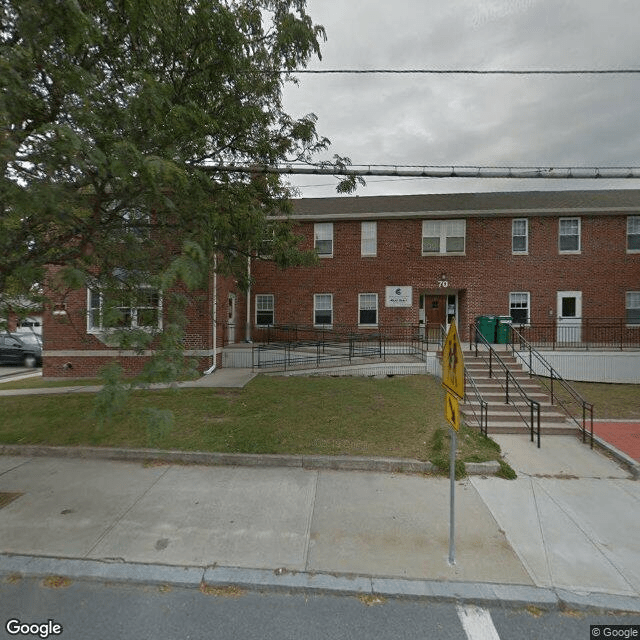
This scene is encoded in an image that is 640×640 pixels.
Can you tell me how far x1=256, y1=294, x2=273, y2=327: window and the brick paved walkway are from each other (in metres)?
12.5

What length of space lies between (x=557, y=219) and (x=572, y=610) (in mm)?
16432

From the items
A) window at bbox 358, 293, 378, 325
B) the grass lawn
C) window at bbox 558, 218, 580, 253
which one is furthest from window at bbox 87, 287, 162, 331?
window at bbox 558, 218, 580, 253

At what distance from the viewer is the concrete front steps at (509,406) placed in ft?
21.9

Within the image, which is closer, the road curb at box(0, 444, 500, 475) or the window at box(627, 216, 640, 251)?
the road curb at box(0, 444, 500, 475)

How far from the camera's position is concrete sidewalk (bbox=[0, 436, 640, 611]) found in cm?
293

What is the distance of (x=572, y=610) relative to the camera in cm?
270

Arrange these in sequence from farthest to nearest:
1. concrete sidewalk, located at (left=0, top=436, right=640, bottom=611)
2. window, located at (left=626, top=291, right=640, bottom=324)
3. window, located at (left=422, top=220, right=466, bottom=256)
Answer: window, located at (left=422, top=220, right=466, bottom=256)
window, located at (left=626, top=291, right=640, bottom=324)
concrete sidewalk, located at (left=0, top=436, right=640, bottom=611)

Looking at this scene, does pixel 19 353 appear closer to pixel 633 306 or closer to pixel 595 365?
pixel 595 365

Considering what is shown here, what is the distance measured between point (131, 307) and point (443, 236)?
1449 cm

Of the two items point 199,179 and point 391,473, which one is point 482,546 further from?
point 199,179

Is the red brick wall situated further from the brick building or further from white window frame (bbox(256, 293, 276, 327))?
white window frame (bbox(256, 293, 276, 327))

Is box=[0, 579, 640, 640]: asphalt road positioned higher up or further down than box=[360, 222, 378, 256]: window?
further down

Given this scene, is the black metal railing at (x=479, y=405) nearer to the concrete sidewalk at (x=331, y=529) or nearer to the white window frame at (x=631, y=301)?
the concrete sidewalk at (x=331, y=529)

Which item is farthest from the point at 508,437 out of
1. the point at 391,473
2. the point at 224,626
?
the point at 224,626
